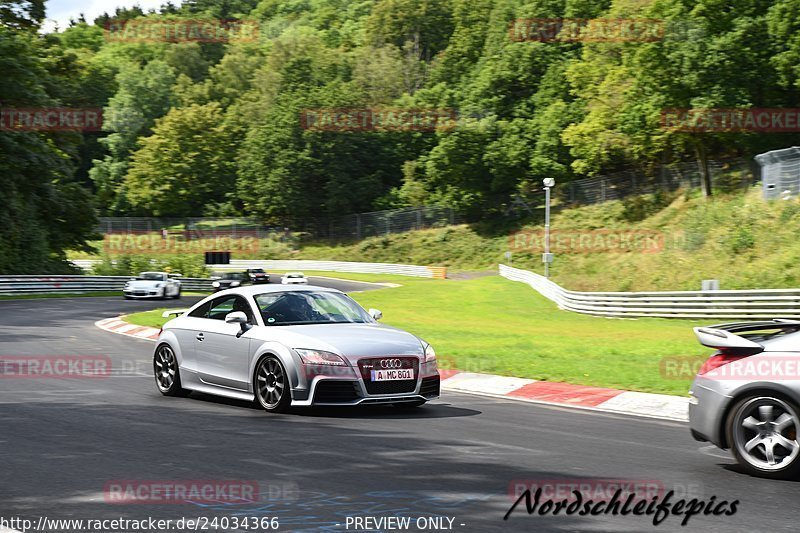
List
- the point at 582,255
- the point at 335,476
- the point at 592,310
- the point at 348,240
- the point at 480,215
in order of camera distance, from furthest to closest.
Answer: the point at 348,240 < the point at 480,215 < the point at 582,255 < the point at 592,310 < the point at 335,476

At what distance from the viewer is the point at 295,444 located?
30.6 feet

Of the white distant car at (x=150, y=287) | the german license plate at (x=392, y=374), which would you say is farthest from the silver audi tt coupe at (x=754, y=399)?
the white distant car at (x=150, y=287)

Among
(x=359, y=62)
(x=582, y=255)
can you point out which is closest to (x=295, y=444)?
(x=582, y=255)

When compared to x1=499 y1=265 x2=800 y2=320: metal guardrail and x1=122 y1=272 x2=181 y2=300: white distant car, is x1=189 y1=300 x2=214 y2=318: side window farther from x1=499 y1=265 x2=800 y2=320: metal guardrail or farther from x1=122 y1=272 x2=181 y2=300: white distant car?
x1=122 y1=272 x2=181 y2=300: white distant car

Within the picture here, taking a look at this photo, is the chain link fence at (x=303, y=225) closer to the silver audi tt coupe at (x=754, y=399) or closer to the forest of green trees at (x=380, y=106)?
the forest of green trees at (x=380, y=106)

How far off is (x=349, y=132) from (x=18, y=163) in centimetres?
4659

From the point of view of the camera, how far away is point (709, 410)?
8.55 meters

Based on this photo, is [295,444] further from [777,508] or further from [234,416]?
[777,508]

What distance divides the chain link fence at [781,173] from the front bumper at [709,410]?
45849mm

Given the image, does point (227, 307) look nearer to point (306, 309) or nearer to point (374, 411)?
point (306, 309)

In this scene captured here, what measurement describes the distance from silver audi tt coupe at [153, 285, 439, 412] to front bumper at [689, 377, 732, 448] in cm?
371

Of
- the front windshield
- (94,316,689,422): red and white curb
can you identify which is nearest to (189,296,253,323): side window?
the front windshield

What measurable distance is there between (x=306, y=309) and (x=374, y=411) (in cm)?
160

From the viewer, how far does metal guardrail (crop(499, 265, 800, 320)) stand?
31.8 meters
